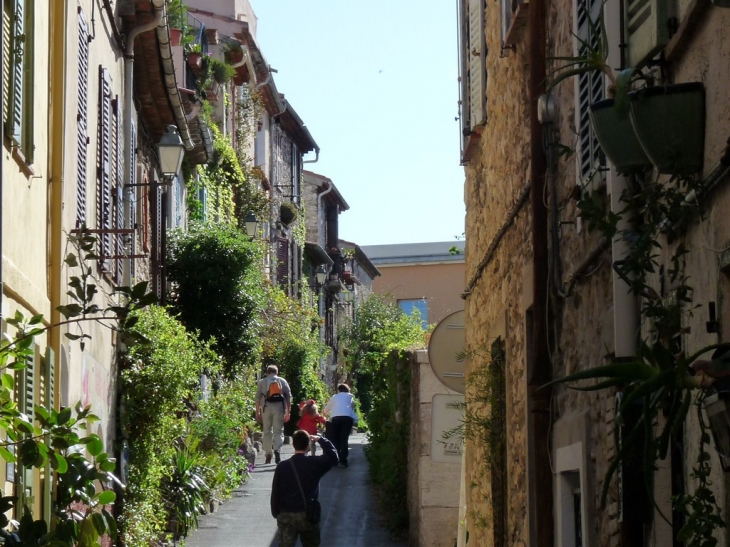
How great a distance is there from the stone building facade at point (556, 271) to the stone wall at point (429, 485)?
4.30ft

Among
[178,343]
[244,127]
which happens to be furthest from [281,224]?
[178,343]

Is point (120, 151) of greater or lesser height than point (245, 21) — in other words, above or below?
below

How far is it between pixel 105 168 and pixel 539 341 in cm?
598

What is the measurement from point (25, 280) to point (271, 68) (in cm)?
2572

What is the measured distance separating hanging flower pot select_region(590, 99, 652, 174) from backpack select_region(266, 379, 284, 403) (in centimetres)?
1639

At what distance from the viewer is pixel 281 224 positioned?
36906mm

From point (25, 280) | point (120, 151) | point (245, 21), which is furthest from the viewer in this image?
point (245, 21)

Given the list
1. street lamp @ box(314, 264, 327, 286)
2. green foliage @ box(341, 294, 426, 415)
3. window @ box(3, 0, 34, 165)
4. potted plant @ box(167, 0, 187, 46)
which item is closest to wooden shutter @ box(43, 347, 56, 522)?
window @ box(3, 0, 34, 165)

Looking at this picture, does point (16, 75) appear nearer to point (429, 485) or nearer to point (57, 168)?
point (57, 168)

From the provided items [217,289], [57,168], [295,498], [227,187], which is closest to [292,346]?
[227,187]

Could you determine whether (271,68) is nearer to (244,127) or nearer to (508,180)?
(244,127)

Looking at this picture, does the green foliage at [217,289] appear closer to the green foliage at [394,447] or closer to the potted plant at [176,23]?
the green foliage at [394,447]

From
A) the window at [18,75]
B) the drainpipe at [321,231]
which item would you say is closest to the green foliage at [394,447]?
the window at [18,75]

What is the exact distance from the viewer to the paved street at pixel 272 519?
48.3ft
